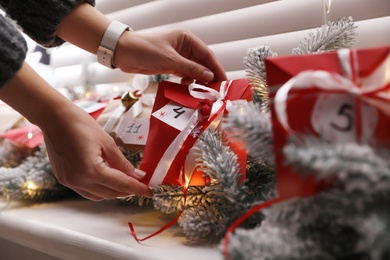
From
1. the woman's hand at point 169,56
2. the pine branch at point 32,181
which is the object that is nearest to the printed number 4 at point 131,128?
the woman's hand at point 169,56

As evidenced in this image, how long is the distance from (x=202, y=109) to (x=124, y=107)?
0.80 ft

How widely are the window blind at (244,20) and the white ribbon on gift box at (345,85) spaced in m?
0.41

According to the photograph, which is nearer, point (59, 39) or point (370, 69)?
point (370, 69)

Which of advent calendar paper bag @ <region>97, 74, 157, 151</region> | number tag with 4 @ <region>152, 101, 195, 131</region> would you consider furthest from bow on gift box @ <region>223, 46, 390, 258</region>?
advent calendar paper bag @ <region>97, 74, 157, 151</region>

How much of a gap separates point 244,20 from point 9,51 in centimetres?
53

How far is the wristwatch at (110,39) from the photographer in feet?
2.30

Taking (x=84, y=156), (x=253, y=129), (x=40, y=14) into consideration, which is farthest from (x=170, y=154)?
(x=40, y=14)

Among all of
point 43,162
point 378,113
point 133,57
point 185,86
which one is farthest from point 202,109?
point 43,162

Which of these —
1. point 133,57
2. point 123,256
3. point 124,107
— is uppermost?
point 133,57

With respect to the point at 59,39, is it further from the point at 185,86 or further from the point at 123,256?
the point at 123,256

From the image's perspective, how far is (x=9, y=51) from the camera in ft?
1.67

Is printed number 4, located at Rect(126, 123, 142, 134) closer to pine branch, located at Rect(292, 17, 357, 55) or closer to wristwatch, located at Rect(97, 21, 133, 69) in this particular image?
wristwatch, located at Rect(97, 21, 133, 69)

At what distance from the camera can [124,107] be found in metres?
0.78

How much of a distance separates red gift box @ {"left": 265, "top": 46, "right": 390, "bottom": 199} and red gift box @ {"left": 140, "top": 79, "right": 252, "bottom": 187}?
232mm
